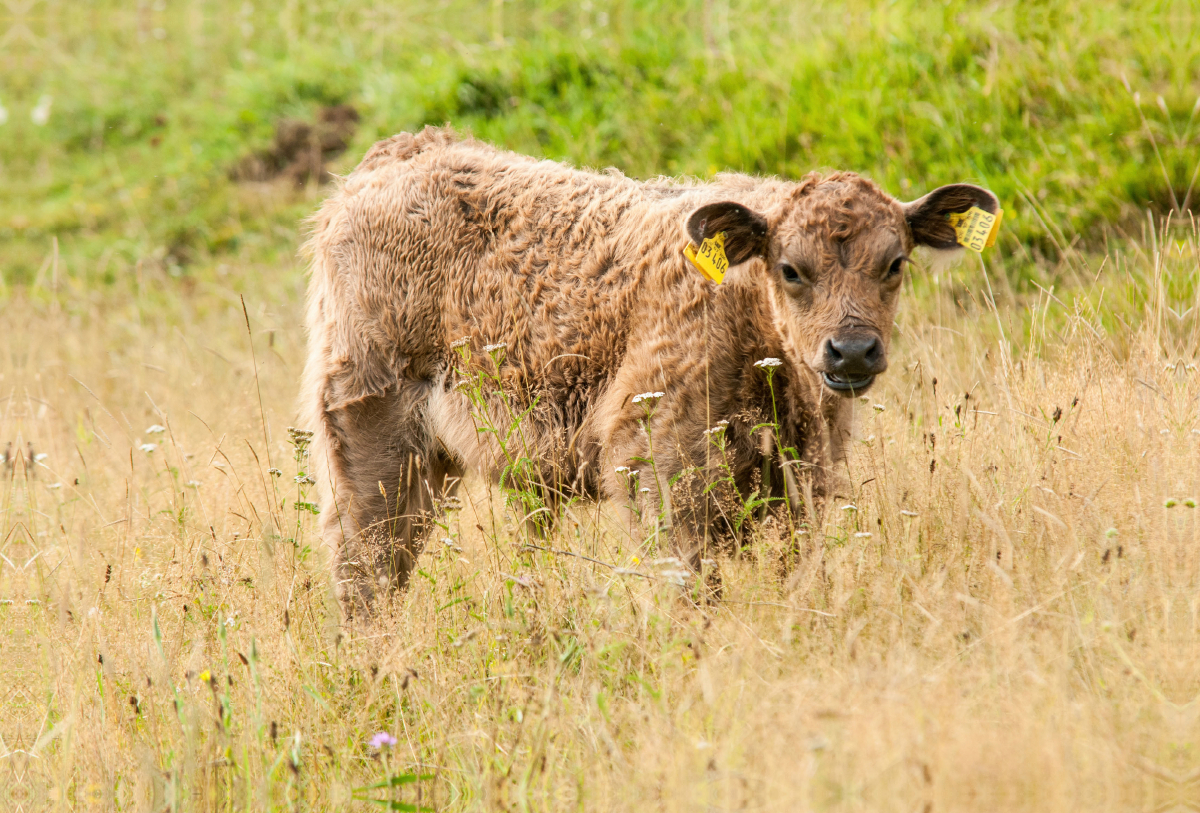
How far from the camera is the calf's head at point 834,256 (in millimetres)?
4059

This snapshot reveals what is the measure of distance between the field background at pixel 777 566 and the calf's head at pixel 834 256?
0.55 m

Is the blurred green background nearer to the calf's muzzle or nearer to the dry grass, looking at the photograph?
the dry grass

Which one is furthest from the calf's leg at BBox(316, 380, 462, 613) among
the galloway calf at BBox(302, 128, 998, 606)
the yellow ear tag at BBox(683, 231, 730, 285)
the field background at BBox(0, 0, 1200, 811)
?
the yellow ear tag at BBox(683, 231, 730, 285)

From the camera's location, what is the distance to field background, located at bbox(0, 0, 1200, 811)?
2.86 metres

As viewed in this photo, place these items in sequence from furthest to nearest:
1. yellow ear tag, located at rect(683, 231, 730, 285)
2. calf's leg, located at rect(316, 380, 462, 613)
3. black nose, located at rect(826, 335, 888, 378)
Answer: calf's leg, located at rect(316, 380, 462, 613), yellow ear tag, located at rect(683, 231, 730, 285), black nose, located at rect(826, 335, 888, 378)

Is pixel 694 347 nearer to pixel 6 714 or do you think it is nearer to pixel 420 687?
pixel 420 687

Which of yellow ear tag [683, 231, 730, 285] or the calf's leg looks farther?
the calf's leg

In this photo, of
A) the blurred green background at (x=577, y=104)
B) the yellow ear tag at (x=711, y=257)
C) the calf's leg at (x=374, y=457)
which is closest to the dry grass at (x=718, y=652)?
the calf's leg at (x=374, y=457)

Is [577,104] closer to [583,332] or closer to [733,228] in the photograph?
[583,332]

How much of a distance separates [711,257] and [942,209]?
3.36 ft

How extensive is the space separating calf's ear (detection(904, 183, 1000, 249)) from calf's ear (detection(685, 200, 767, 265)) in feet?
2.03

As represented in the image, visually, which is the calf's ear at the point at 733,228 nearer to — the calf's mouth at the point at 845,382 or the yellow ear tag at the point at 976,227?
the calf's mouth at the point at 845,382

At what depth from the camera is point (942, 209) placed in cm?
448

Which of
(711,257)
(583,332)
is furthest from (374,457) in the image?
(711,257)
